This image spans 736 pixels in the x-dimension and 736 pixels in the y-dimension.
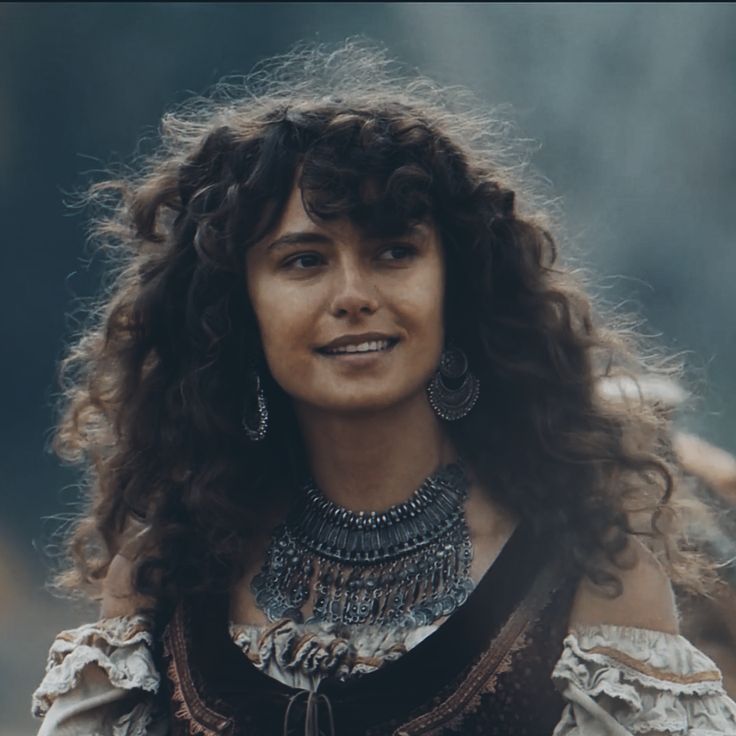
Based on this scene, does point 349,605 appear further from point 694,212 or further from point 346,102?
point 694,212

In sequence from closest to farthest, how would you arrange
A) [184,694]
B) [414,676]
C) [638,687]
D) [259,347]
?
[638,687], [414,676], [184,694], [259,347]

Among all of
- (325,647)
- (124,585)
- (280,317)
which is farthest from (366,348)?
(124,585)

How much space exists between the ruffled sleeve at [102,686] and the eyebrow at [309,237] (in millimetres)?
742

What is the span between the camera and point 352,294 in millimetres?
2980

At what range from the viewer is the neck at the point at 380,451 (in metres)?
3.16

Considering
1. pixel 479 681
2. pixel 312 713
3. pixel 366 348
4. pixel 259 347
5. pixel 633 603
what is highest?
pixel 366 348

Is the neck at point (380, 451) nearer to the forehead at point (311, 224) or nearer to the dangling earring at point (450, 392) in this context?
the dangling earring at point (450, 392)

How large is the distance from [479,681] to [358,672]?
0.71ft

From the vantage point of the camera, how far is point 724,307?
6816 millimetres

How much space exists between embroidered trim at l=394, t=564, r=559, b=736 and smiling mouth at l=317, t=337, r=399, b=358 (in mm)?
496

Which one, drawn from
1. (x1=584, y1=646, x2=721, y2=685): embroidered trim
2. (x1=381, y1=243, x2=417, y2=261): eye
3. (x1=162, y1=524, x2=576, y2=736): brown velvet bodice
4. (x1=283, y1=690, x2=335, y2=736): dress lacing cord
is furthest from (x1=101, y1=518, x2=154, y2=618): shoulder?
(x1=584, y1=646, x2=721, y2=685): embroidered trim

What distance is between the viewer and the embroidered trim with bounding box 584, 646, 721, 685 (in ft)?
9.52

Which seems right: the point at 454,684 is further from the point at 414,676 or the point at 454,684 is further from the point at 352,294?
the point at 352,294

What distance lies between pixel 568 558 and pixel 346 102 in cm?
89
